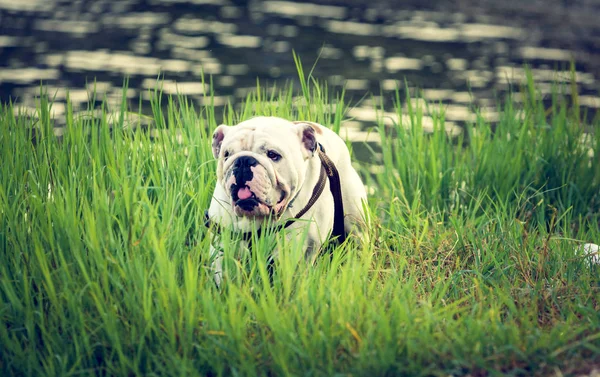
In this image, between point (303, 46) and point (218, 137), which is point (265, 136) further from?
point (303, 46)

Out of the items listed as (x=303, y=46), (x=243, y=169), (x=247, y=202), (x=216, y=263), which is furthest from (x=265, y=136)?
(x=303, y=46)

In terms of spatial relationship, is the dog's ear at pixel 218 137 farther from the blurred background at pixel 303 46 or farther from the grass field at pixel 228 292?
the blurred background at pixel 303 46

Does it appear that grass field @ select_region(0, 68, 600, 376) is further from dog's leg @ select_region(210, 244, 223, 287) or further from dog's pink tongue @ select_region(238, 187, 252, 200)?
dog's pink tongue @ select_region(238, 187, 252, 200)

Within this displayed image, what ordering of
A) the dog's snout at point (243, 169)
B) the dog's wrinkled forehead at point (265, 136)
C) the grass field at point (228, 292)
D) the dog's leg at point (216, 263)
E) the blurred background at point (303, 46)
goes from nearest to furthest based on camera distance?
the grass field at point (228, 292)
the dog's snout at point (243, 169)
the dog's wrinkled forehead at point (265, 136)
the dog's leg at point (216, 263)
the blurred background at point (303, 46)

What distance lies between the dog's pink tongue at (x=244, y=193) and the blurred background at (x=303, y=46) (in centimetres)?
774

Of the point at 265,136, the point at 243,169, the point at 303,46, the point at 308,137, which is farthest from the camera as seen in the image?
the point at 303,46

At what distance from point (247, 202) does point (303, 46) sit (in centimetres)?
1381

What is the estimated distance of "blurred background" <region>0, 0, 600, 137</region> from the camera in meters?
13.5

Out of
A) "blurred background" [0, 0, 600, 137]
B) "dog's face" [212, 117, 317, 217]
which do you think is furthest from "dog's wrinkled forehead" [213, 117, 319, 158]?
"blurred background" [0, 0, 600, 137]

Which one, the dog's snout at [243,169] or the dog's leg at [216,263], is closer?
the dog's snout at [243,169]

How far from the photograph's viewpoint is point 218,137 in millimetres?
3775

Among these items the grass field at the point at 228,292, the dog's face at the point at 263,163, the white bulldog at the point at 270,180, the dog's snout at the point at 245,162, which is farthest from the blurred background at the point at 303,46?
the dog's snout at the point at 245,162

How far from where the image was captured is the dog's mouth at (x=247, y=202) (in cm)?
347

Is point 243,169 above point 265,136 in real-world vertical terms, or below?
below
